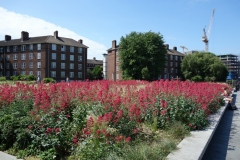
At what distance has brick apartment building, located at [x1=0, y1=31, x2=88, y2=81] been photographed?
2113 inches

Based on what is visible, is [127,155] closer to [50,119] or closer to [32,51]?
[50,119]

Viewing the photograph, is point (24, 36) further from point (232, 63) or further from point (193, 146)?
point (232, 63)

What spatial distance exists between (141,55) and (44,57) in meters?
26.9

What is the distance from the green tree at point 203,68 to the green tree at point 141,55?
2210 centimetres

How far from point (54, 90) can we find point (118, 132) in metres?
3.46

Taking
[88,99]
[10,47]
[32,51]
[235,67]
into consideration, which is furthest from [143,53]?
[235,67]

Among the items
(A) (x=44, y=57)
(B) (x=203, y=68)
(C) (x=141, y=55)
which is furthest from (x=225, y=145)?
(B) (x=203, y=68)

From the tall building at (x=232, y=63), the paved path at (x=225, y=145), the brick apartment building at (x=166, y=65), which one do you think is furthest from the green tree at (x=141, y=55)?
the tall building at (x=232, y=63)

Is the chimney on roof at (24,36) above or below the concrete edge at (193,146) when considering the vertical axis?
above

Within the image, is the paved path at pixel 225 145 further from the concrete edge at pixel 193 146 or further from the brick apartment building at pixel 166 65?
the brick apartment building at pixel 166 65

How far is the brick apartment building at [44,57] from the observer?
53.7m

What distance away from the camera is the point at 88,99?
242 inches

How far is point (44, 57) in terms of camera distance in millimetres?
53062

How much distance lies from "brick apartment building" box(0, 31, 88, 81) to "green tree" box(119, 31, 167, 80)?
21922mm
